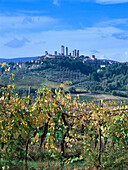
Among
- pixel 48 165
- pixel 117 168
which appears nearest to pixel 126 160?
pixel 117 168

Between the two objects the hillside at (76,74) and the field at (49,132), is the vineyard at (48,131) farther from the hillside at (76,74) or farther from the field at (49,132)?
the hillside at (76,74)

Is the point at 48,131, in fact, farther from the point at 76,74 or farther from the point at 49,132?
the point at 76,74

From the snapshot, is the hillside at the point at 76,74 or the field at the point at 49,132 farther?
the hillside at the point at 76,74

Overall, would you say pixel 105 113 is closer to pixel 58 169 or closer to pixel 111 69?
pixel 58 169

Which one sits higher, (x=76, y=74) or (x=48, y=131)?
(x=76, y=74)

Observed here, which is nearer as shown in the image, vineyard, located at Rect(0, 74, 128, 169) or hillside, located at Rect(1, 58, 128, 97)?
vineyard, located at Rect(0, 74, 128, 169)

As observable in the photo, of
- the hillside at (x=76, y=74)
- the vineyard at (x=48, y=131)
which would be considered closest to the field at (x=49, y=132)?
the vineyard at (x=48, y=131)

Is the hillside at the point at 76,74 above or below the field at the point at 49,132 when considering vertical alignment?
above

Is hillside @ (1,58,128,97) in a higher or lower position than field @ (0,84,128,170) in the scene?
higher

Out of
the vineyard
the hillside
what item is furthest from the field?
the hillside

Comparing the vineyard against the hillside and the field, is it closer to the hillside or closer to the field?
the field

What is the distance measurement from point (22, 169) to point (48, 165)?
51 centimetres

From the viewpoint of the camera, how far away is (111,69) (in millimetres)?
90562

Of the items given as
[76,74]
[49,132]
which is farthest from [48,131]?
[76,74]
